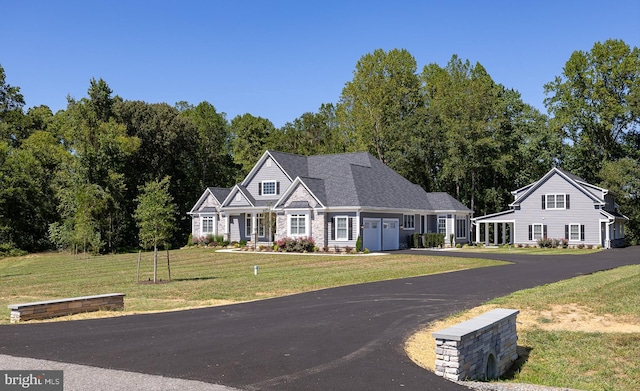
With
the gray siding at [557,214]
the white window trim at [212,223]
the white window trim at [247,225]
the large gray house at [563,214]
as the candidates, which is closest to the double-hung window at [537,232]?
the large gray house at [563,214]

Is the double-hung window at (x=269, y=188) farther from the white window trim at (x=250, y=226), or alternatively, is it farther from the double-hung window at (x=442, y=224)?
the double-hung window at (x=442, y=224)

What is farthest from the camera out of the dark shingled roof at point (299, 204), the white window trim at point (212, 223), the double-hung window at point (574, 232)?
the white window trim at point (212, 223)

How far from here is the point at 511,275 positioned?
80.2 ft

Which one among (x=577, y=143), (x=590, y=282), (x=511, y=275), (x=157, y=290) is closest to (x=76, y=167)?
(x=157, y=290)

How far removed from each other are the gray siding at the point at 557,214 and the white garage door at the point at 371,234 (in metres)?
16.7

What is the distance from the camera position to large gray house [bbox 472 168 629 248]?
4884 cm

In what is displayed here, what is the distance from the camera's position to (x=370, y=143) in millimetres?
64875

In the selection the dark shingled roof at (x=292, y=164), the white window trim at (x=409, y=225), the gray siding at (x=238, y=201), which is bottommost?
the white window trim at (x=409, y=225)

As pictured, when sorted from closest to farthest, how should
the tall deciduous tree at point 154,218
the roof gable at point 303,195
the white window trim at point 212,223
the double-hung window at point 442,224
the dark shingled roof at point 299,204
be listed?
the tall deciduous tree at point 154,218 < the roof gable at point 303,195 < the dark shingled roof at point 299,204 < the white window trim at point 212,223 < the double-hung window at point 442,224

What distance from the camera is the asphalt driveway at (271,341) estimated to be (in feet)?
28.3

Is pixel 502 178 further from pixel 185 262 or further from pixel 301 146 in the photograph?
pixel 185 262

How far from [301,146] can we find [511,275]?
166 feet

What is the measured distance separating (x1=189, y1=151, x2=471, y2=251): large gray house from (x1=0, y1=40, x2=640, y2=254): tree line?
6.42m

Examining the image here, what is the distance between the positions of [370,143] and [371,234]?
959 inches
